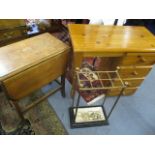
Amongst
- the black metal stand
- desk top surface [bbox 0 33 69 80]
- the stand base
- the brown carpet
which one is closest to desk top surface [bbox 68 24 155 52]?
desk top surface [bbox 0 33 69 80]

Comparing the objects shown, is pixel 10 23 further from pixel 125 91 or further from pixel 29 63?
pixel 125 91

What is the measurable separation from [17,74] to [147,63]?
121cm

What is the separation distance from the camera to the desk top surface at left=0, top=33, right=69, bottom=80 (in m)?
1.04

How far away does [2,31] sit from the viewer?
181cm

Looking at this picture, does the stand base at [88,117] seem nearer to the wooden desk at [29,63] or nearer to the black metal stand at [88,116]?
the black metal stand at [88,116]

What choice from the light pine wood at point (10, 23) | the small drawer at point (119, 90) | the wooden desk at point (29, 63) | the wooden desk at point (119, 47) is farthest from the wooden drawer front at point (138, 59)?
the light pine wood at point (10, 23)

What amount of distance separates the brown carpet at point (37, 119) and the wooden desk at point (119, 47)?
24.7 inches

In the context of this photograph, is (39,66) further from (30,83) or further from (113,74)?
(113,74)

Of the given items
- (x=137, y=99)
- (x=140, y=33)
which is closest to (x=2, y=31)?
(x=140, y=33)

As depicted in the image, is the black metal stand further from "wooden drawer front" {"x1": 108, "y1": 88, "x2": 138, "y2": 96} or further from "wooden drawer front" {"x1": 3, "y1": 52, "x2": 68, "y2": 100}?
"wooden drawer front" {"x1": 3, "y1": 52, "x2": 68, "y2": 100}

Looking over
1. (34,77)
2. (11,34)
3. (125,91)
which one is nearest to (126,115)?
(125,91)

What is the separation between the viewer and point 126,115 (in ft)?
5.48

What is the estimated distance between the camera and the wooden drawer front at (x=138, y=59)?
52.8 inches

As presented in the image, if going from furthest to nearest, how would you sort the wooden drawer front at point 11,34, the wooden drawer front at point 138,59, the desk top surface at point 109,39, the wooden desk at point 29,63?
the wooden drawer front at point 11,34 → the wooden drawer front at point 138,59 → the desk top surface at point 109,39 → the wooden desk at point 29,63
